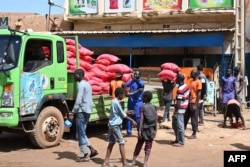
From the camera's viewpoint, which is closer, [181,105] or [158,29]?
[181,105]

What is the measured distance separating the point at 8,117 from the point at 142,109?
103 inches

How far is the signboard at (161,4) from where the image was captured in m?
19.5

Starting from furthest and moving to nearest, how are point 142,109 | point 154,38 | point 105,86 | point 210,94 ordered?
1. point 154,38
2. point 210,94
3. point 105,86
4. point 142,109

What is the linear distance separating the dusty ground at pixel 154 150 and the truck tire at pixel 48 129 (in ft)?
0.54

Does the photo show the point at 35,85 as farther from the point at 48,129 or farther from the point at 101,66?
the point at 101,66

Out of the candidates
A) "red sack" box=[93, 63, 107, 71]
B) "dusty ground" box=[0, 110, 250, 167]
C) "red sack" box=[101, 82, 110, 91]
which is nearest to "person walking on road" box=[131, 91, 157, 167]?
"dusty ground" box=[0, 110, 250, 167]

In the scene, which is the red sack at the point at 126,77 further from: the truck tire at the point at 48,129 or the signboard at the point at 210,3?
the signboard at the point at 210,3

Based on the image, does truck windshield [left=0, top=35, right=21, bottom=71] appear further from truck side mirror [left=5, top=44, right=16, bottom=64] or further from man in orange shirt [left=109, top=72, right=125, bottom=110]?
man in orange shirt [left=109, top=72, right=125, bottom=110]

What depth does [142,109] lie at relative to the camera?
742cm

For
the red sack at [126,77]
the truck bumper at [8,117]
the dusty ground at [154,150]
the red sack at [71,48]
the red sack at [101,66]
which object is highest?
the red sack at [71,48]

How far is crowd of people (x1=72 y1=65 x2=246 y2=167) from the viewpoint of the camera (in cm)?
735

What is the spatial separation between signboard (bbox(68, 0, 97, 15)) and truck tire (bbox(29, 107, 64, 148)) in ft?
40.1

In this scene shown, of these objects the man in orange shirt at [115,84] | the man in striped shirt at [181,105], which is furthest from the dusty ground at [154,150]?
the man in orange shirt at [115,84]

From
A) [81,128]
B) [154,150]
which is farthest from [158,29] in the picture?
[81,128]
